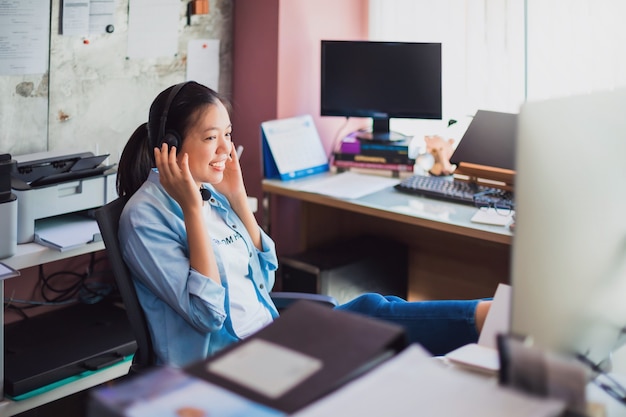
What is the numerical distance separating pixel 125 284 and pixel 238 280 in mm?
297

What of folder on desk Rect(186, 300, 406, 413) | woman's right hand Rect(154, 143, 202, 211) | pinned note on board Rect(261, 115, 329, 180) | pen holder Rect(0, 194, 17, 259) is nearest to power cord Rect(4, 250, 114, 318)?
pen holder Rect(0, 194, 17, 259)

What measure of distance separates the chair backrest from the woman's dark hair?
0.14 meters

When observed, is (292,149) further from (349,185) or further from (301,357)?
(301,357)

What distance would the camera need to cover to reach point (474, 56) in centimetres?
316

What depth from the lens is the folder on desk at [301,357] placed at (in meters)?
0.87

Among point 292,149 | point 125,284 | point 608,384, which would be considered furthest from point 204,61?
point 608,384

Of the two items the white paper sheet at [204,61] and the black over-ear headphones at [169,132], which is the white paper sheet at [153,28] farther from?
the black over-ear headphones at [169,132]

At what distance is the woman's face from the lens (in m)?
1.88

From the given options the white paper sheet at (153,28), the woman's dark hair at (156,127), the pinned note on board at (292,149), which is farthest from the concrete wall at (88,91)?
the woman's dark hair at (156,127)

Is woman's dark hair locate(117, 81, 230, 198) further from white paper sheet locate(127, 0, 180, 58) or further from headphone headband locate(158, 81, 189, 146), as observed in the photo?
white paper sheet locate(127, 0, 180, 58)

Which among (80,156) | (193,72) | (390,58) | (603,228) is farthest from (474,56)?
(603,228)

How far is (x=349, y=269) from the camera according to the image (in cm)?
304

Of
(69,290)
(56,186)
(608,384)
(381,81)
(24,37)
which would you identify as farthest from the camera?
(381,81)

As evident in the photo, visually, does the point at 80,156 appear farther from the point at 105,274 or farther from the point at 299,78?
the point at 299,78
